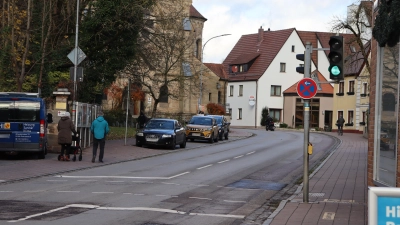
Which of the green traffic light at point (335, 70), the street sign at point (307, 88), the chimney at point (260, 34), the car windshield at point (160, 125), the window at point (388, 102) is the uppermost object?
the chimney at point (260, 34)

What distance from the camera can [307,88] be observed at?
15594mm

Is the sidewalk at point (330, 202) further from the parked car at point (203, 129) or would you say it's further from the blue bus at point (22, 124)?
the parked car at point (203, 129)

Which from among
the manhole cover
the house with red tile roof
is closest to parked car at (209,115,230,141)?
the manhole cover

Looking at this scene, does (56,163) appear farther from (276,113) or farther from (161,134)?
(276,113)

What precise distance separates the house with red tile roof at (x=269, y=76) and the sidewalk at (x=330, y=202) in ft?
208

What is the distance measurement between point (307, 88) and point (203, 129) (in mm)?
27977

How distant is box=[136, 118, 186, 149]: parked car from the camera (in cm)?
3469

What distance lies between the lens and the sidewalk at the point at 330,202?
12295mm

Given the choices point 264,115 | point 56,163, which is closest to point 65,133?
point 56,163

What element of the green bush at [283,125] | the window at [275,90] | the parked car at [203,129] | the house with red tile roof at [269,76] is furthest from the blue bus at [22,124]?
the window at [275,90]

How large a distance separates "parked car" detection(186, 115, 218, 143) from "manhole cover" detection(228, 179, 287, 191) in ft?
76.3

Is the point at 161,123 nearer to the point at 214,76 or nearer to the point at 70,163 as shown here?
the point at 70,163

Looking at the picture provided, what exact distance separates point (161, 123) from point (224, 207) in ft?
73.7

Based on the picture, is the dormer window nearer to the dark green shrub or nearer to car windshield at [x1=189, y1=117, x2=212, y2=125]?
the dark green shrub
